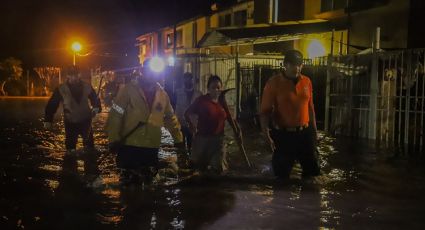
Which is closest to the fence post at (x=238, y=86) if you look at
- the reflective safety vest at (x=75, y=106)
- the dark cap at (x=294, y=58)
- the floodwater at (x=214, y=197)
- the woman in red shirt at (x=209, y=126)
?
the floodwater at (x=214, y=197)

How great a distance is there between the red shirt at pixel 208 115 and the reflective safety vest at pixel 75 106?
311 cm

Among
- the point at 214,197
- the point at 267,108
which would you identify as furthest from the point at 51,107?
the point at 267,108

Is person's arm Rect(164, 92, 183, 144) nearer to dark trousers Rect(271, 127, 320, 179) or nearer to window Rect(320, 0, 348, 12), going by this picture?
dark trousers Rect(271, 127, 320, 179)

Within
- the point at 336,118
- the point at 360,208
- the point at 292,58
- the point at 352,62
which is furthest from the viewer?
the point at 336,118

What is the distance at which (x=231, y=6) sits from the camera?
29375mm

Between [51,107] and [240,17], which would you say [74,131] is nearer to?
[51,107]

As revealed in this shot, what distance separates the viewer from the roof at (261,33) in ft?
59.8

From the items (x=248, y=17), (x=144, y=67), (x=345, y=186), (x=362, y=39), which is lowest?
(x=345, y=186)

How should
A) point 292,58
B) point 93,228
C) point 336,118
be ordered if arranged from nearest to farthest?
point 93,228 < point 292,58 < point 336,118

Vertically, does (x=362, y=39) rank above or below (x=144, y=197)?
above

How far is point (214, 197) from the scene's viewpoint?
660 cm

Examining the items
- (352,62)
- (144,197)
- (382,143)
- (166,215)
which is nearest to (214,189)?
(144,197)

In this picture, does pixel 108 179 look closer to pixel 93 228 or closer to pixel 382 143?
pixel 93 228

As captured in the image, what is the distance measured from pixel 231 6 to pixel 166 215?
2480 cm
